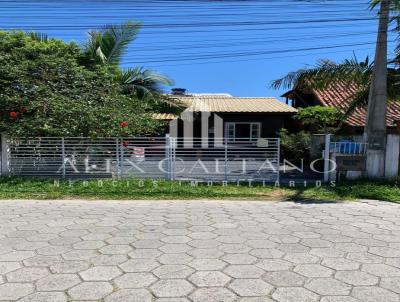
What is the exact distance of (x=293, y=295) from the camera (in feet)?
11.0

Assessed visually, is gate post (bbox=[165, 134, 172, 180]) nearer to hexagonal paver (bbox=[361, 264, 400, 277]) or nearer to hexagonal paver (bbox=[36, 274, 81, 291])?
hexagonal paver (bbox=[36, 274, 81, 291])

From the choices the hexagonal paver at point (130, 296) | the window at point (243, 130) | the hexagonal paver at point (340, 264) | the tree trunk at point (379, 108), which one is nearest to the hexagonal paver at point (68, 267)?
the hexagonal paver at point (130, 296)

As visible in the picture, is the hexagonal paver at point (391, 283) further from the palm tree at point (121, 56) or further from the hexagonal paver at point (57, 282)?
the palm tree at point (121, 56)

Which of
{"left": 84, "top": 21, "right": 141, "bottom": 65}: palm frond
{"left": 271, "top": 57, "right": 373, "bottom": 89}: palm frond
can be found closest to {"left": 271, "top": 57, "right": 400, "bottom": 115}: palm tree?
{"left": 271, "top": 57, "right": 373, "bottom": 89}: palm frond

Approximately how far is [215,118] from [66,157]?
955cm

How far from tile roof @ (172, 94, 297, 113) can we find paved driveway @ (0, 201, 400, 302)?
1115 cm

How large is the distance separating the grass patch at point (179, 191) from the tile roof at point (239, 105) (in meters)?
8.08

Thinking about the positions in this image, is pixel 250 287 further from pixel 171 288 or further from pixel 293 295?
pixel 171 288

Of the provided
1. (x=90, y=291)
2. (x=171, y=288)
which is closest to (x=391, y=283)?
(x=171, y=288)

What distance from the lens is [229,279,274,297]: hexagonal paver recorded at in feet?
11.1

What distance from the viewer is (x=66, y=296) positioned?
131 inches

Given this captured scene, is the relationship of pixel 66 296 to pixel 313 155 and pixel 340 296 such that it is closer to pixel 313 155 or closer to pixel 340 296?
pixel 340 296

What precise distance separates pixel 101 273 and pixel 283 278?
5.87 feet

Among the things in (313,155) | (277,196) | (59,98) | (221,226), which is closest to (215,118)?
(313,155)
